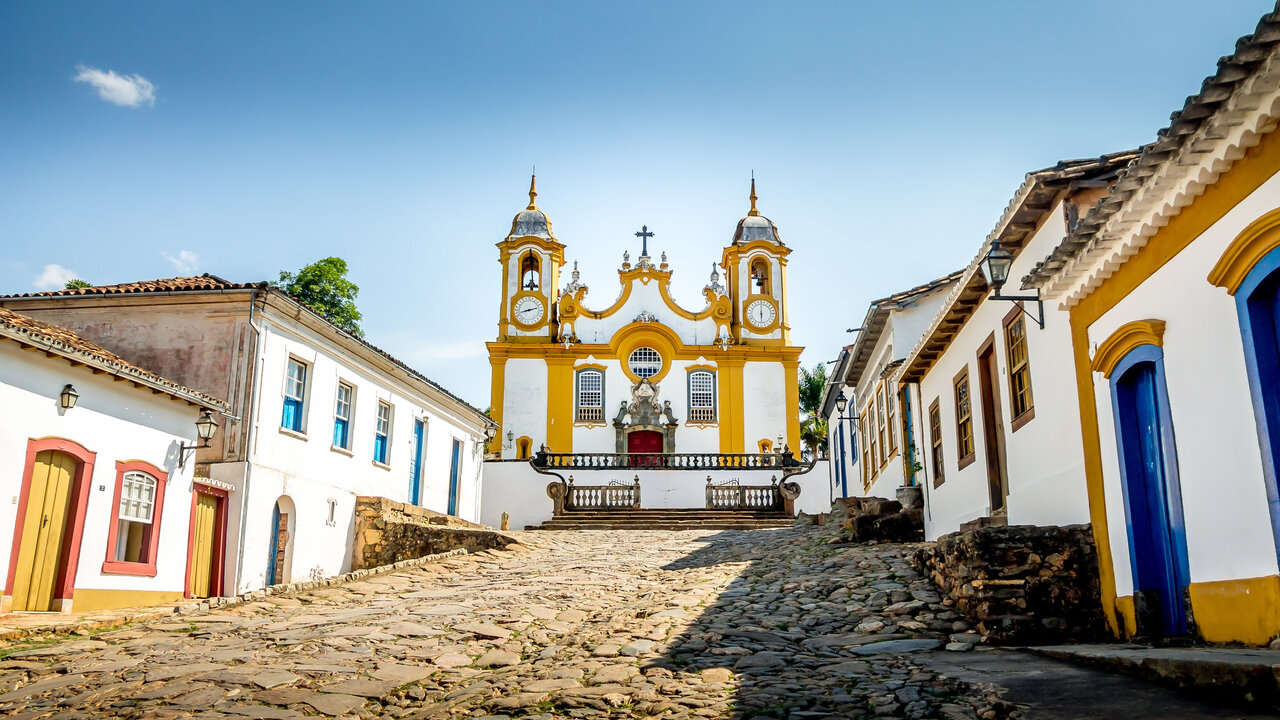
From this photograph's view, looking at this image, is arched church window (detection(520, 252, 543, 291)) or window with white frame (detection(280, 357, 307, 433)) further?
arched church window (detection(520, 252, 543, 291))

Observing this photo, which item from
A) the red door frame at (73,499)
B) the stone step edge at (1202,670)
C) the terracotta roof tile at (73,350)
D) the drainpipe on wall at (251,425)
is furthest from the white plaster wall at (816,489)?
the stone step edge at (1202,670)

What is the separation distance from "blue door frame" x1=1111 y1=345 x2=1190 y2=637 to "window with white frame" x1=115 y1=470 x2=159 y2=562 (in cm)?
1160

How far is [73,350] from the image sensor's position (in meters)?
12.2

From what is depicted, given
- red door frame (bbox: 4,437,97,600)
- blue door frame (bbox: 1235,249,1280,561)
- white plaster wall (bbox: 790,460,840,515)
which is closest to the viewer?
blue door frame (bbox: 1235,249,1280,561)

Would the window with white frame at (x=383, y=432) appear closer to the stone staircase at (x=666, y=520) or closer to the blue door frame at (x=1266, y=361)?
the stone staircase at (x=666, y=520)

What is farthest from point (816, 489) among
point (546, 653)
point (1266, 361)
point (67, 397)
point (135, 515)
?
point (1266, 361)

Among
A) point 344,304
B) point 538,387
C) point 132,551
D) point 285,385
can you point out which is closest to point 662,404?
point 538,387

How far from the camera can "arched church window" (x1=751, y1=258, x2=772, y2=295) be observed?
40.5 m

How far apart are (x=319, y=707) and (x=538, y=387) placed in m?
31.2

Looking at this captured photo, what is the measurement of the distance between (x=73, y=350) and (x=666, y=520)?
17.3m

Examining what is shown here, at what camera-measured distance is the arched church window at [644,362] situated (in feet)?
128

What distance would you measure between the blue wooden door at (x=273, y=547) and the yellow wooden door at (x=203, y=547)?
137 centimetres

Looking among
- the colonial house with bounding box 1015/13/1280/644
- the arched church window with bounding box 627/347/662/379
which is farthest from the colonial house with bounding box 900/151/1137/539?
the arched church window with bounding box 627/347/662/379

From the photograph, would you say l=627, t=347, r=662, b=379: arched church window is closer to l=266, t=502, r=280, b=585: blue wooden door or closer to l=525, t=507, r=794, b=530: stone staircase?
l=525, t=507, r=794, b=530: stone staircase
